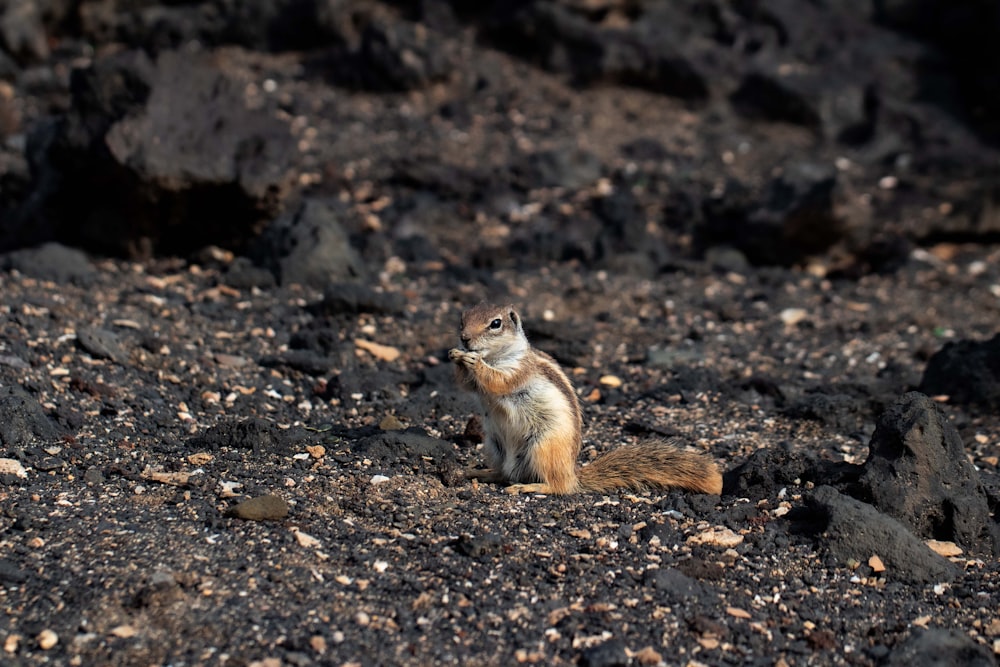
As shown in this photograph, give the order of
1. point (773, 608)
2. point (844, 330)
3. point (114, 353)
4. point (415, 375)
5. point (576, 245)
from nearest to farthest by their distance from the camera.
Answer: point (773, 608)
point (114, 353)
point (415, 375)
point (844, 330)
point (576, 245)

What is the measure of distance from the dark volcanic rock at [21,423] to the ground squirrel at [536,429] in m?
2.25

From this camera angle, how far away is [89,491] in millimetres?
5551

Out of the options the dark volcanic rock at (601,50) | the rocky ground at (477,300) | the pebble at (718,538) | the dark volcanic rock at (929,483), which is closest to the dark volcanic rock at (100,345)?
the rocky ground at (477,300)

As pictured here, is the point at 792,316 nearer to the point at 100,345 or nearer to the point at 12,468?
the point at 100,345

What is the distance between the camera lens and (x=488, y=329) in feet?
19.6

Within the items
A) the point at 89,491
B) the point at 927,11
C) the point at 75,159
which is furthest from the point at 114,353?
the point at 927,11

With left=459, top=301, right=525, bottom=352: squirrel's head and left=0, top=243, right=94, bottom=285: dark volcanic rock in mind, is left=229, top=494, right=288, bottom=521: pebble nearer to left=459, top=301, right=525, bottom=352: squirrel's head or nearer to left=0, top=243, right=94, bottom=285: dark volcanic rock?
left=459, top=301, right=525, bottom=352: squirrel's head

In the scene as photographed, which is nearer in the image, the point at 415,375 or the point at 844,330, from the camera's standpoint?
the point at 415,375

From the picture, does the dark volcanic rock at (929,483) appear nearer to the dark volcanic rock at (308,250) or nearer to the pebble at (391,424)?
the pebble at (391,424)

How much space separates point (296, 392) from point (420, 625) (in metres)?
3.10

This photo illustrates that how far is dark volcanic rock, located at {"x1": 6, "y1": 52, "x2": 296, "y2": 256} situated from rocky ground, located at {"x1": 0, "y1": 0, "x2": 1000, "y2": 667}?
3 cm

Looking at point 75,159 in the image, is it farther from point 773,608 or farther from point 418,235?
point 773,608

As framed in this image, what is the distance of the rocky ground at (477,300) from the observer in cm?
478

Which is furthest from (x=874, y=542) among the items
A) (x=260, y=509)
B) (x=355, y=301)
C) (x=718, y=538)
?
(x=355, y=301)
